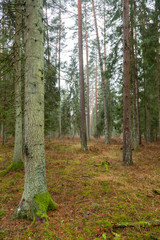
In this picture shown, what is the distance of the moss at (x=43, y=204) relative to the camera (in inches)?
108

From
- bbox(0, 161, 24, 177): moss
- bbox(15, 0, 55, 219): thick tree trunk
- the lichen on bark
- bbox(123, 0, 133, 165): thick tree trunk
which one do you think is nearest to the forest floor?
the lichen on bark

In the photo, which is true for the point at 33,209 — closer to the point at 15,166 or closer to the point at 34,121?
the point at 34,121

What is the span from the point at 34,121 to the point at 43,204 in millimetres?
1705

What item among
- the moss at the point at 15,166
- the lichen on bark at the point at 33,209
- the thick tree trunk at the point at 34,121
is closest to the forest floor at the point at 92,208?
the lichen on bark at the point at 33,209

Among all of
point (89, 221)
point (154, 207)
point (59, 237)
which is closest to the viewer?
point (59, 237)

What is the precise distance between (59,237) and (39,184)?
39.8 inches

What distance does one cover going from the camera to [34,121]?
2.95 meters

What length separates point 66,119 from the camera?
75.4ft

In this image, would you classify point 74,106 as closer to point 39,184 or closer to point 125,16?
point 125,16

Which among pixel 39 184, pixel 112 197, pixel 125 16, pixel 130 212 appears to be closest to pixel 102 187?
pixel 112 197

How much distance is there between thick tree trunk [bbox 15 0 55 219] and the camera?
9.41ft

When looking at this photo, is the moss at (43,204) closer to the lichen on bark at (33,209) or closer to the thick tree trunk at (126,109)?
the lichen on bark at (33,209)

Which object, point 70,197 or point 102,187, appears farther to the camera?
point 102,187

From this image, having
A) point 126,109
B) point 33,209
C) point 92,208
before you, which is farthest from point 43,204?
point 126,109
